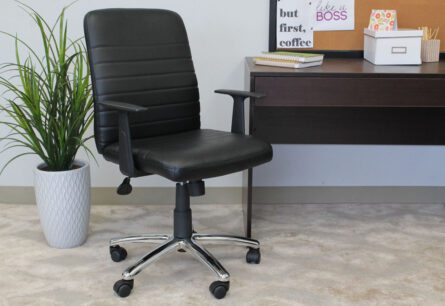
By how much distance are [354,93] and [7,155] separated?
173cm

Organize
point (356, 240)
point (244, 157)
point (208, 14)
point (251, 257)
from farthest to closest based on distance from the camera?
point (208, 14) → point (356, 240) → point (251, 257) → point (244, 157)

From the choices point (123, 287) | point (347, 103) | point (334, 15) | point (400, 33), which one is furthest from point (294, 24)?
point (123, 287)

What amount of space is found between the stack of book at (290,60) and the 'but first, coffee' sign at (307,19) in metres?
0.30

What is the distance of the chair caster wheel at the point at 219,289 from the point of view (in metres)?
2.10

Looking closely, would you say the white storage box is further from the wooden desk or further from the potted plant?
the potted plant

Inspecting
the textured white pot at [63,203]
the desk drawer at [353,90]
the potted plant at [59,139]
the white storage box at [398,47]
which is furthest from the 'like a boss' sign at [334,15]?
the textured white pot at [63,203]

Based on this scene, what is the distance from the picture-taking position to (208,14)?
289 centimetres

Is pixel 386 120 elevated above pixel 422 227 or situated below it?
above

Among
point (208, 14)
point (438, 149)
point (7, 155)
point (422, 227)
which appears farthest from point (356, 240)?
point (7, 155)

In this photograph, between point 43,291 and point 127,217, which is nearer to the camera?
point 43,291

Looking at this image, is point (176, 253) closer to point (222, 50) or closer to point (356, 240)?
point (356, 240)

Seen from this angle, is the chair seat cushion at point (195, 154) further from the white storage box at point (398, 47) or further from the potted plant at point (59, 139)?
the white storage box at point (398, 47)

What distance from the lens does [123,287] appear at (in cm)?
211

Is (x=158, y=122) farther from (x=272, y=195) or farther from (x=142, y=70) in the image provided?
(x=272, y=195)
